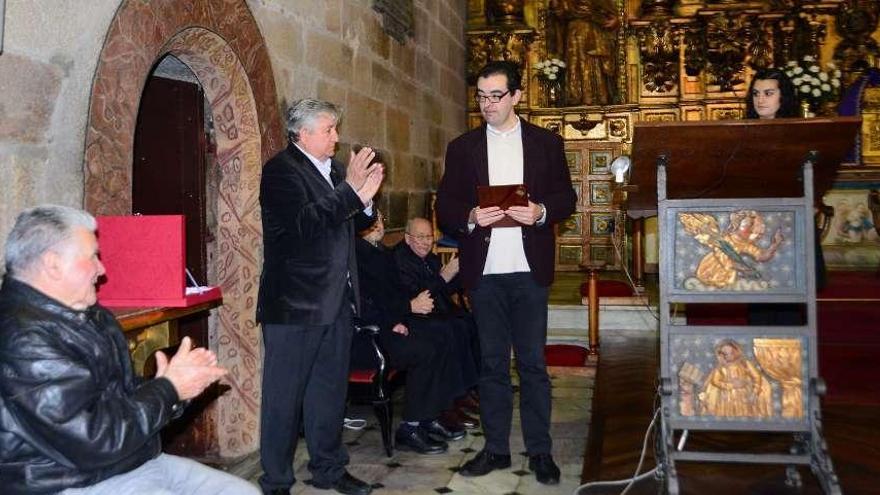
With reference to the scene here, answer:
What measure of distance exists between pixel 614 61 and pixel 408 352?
22.4 feet

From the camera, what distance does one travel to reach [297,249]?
3.35 meters

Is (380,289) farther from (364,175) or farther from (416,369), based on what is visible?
(364,175)

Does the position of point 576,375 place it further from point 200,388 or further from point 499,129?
point 200,388

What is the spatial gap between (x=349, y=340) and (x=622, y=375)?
2.39 m

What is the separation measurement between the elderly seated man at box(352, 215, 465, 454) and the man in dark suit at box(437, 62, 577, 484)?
62cm

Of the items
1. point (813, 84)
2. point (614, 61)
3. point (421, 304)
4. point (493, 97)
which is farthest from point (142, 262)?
point (614, 61)

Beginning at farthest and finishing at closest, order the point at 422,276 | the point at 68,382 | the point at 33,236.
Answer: the point at 422,276, the point at 33,236, the point at 68,382

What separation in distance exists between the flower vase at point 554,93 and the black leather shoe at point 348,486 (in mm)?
7316

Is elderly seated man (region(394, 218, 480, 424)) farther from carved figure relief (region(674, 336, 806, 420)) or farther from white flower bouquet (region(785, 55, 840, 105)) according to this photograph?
white flower bouquet (region(785, 55, 840, 105))

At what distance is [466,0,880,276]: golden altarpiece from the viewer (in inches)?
387

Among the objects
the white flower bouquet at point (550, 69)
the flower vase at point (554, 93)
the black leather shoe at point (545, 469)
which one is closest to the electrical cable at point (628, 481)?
the black leather shoe at point (545, 469)

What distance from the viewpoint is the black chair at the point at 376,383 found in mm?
4207

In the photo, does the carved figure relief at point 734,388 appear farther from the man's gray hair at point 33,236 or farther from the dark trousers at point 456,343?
the man's gray hair at point 33,236

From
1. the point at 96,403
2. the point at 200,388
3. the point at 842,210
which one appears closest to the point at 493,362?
the point at 200,388
